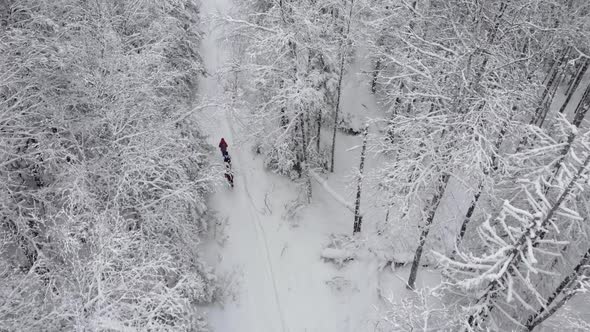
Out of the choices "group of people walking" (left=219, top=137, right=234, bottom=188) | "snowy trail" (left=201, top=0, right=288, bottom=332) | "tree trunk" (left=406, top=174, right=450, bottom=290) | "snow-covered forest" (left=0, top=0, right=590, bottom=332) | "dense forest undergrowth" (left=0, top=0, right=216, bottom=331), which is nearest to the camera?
"snow-covered forest" (left=0, top=0, right=590, bottom=332)

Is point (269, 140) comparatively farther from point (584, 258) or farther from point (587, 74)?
point (587, 74)

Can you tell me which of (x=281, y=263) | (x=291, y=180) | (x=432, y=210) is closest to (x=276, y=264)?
(x=281, y=263)

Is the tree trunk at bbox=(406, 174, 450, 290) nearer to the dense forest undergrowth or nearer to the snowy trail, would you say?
the snowy trail

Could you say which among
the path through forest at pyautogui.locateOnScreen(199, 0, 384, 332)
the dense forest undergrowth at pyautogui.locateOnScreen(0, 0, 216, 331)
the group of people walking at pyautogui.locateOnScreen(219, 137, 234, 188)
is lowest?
the path through forest at pyautogui.locateOnScreen(199, 0, 384, 332)

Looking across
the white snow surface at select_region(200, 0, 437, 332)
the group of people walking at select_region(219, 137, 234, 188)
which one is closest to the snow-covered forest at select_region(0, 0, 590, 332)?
the white snow surface at select_region(200, 0, 437, 332)

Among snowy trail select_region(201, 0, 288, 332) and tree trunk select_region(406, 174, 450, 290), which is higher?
tree trunk select_region(406, 174, 450, 290)

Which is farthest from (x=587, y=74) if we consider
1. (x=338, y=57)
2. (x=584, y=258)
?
(x=584, y=258)
